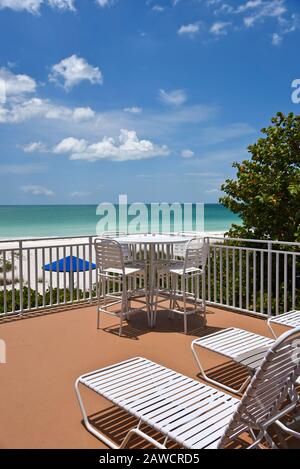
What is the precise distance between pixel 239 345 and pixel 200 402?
41.9 inches

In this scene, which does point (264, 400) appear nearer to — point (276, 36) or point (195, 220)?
point (276, 36)

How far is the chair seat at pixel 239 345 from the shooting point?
2.82m

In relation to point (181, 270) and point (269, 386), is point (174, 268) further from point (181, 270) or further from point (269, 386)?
A: point (269, 386)

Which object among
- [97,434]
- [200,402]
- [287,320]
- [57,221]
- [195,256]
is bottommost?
[97,434]

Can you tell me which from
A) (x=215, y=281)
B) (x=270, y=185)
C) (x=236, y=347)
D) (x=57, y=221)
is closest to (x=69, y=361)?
(x=236, y=347)

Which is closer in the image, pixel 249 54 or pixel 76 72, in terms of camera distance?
pixel 249 54

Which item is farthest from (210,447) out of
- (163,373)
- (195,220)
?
(195,220)

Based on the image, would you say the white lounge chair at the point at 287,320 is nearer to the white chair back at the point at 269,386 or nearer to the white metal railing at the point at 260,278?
the white metal railing at the point at 260,278

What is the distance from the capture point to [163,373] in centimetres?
272

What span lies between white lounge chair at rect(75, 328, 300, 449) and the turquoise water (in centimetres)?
3232

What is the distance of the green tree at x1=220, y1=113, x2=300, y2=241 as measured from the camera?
722 cm

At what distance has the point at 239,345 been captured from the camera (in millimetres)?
3264

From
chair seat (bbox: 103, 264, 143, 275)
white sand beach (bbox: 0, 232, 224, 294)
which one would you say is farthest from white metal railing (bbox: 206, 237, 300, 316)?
chair seat (bbox: 103, 264, 143, 275)
